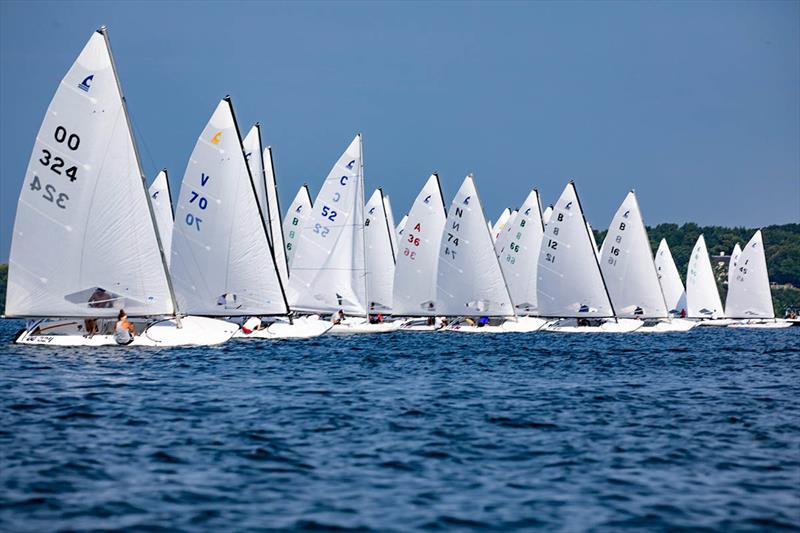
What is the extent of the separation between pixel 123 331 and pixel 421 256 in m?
31.0

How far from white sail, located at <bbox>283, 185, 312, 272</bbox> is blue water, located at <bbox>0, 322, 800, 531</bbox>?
1432 inches

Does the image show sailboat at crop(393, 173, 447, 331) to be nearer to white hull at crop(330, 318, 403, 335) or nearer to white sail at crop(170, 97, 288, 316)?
white hull at crop(330, 318, 403, 335)

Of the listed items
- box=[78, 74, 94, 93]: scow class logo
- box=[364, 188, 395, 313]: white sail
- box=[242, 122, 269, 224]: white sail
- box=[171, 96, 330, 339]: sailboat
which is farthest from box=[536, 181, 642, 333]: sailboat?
box=[78, 74, 94, 93]: scow class logo

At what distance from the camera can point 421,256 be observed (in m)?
63.8

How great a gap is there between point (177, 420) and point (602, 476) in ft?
28.4

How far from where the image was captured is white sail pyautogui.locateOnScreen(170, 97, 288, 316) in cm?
4284

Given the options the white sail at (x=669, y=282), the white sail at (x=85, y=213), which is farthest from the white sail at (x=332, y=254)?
the white sail at (x=669, y=282)

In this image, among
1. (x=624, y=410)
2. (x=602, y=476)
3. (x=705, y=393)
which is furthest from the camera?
(x=705, y=393)

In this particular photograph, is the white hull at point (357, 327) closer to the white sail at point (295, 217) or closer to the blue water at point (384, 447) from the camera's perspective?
the white sail at point (295, 217)

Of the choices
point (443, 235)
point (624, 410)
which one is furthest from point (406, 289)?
point (624, 410)

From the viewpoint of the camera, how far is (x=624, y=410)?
77.4 feet

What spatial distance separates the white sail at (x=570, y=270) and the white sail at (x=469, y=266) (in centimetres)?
477

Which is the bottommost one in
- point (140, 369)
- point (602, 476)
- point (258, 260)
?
point (602, 476)

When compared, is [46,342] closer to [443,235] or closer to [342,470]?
[342,470]
